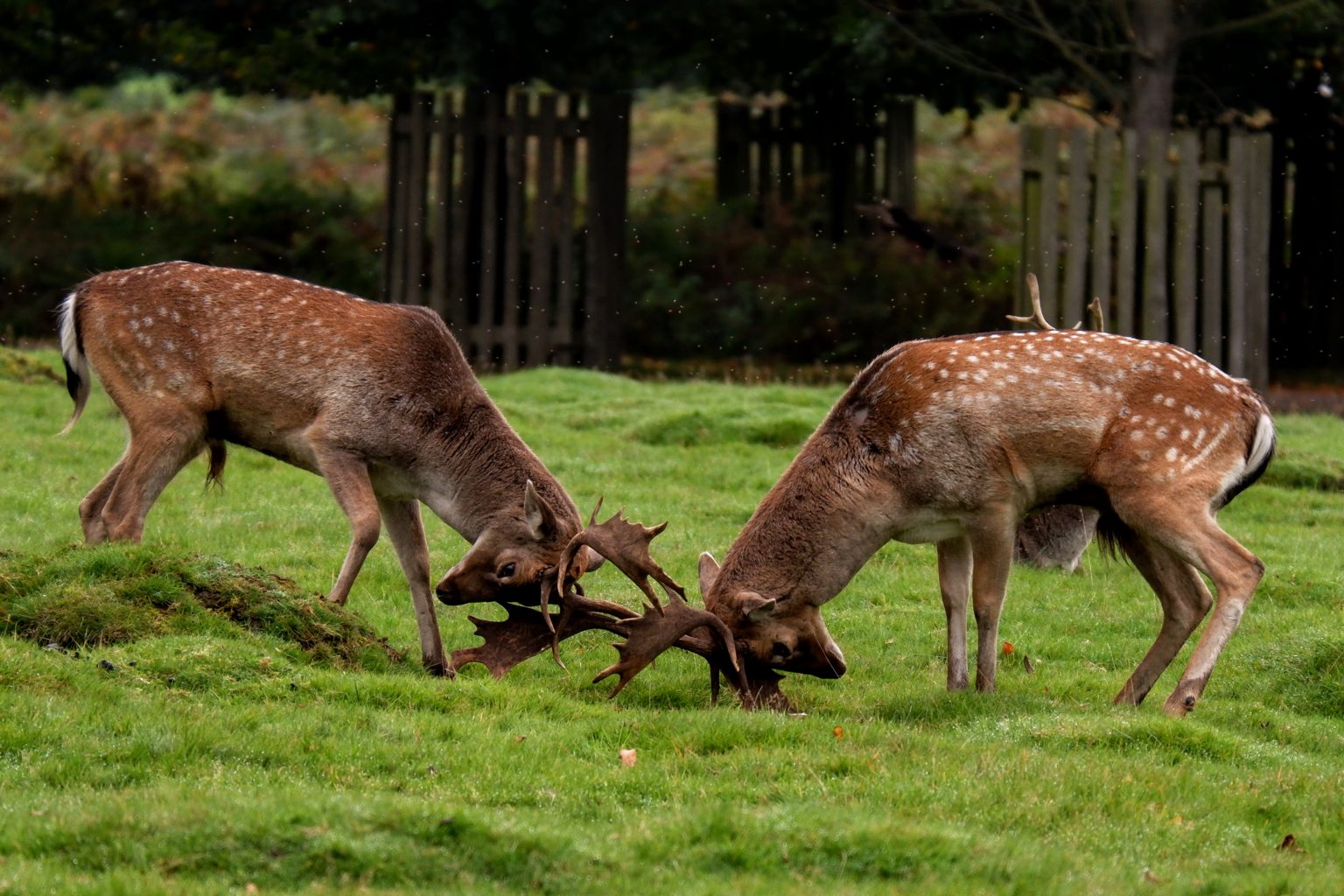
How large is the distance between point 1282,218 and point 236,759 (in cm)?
1566

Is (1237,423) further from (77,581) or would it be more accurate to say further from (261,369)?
(77,581)

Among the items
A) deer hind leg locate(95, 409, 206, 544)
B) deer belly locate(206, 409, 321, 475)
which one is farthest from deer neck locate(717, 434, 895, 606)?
deer hind leg locate(95, 409, 206, 544)

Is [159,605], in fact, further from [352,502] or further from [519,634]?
[519,634]

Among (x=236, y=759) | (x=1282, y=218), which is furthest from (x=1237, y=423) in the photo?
(x=1282, y=218)

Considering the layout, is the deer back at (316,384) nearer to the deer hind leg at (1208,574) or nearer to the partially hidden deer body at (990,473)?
the partially hidden deer body at (990,473)

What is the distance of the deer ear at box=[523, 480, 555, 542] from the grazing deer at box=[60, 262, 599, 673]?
0.04ft

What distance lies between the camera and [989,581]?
8.45 m

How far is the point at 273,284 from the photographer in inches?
375

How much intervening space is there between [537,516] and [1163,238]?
33.4ft

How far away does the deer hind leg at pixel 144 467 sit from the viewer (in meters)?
9.13

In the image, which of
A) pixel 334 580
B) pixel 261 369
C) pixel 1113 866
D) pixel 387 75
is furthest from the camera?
pixel 387 75

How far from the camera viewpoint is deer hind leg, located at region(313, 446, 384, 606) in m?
8.81

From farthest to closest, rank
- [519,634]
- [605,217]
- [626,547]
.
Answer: [605,217] → [519,634] → [626,547]

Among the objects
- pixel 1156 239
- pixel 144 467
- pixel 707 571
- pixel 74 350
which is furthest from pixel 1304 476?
pixel 74 350
